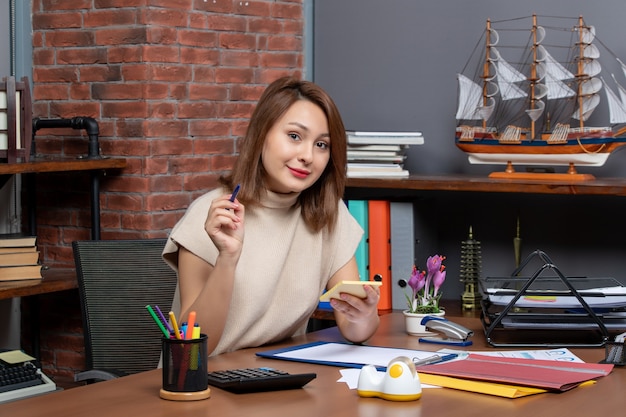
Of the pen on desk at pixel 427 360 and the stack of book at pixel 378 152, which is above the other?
the stack of book at pixel 378 152

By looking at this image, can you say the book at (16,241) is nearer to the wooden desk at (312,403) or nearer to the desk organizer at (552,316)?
the wooden desk at (312,403)

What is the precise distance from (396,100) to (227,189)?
1372 millimetres

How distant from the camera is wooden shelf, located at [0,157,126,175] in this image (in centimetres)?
284

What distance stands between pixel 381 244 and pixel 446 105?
59 centimetres

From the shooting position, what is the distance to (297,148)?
2.30 meters

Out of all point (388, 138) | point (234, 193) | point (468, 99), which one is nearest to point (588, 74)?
point (468, 99)

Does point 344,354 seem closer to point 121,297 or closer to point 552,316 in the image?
point 552,316

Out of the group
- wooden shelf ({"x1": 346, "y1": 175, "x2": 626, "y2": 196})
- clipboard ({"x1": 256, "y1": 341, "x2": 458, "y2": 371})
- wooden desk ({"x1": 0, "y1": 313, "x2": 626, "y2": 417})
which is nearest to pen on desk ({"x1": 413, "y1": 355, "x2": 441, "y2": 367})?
clipboard ({"x1": 256, "y1": 341, "x2": 458, "y2": 371})

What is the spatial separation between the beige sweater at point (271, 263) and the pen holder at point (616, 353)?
0.74 meters

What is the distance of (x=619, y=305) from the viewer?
2.29 metres

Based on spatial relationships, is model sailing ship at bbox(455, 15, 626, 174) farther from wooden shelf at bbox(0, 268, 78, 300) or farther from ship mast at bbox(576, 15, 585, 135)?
wooden shelf at bbox(0, 268, 78, 300)

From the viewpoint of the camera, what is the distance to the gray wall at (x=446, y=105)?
10.7ft

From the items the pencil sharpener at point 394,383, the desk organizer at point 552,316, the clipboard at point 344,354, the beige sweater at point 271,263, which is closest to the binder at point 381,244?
the beige sweater at point 271,263

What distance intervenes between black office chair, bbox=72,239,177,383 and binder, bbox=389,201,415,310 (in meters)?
0.90
